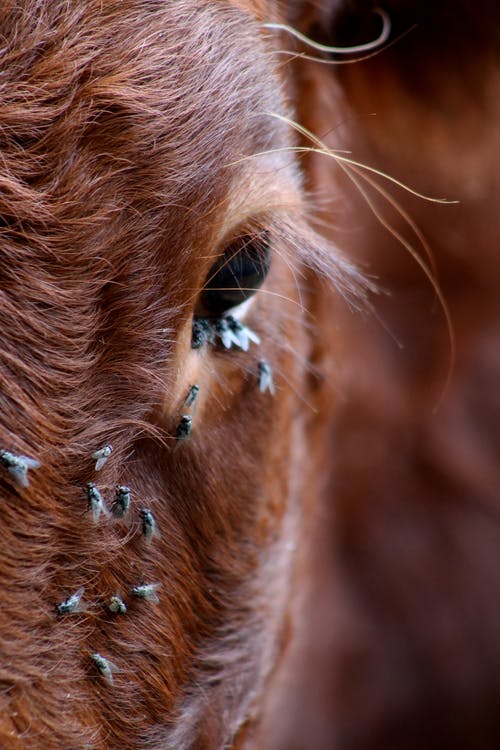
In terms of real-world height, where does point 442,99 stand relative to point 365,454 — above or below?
above

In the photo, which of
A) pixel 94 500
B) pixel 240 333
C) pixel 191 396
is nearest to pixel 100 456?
pixel 94 500

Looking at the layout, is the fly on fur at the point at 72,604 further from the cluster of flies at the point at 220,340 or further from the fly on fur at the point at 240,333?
the fly on fur at the point at 240,333

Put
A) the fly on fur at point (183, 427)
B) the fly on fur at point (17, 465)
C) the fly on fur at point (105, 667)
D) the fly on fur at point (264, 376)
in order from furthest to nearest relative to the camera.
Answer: the fly on fur at point (264, 376) < the fly on fur at point (183, 427) < the fly on fur at point (105, 667) < the fly on fur at point (17, 465)

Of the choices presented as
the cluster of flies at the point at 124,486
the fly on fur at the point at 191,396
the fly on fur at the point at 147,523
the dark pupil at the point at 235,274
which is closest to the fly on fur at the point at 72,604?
the cluster of flies at the point at 124,486

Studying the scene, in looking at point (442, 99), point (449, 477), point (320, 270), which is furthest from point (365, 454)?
point (442, 99)

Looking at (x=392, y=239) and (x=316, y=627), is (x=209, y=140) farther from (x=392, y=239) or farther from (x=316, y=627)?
(x=316, y=627)

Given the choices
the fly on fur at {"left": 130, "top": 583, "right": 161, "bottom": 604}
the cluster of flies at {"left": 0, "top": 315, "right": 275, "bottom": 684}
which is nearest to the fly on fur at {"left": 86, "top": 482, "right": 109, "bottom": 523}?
the cluster of flies at {"left": 0, "top": 315, "right": 275, "bottom": 684}

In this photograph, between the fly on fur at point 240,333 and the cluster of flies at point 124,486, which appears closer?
the cluster of flies at point 124,486

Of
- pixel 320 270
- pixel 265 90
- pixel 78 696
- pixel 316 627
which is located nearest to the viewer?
pixel 78 696

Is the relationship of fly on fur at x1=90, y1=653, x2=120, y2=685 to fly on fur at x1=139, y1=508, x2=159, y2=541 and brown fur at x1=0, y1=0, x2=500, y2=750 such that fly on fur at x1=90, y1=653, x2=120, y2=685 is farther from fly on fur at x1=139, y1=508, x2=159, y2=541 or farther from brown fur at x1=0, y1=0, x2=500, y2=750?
fly on fur at x1=139, y1=508, x2=159, y2=541
